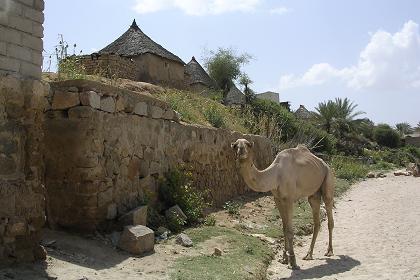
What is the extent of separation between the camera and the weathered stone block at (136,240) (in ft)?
22.9

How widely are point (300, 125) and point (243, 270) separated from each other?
22.7 meters

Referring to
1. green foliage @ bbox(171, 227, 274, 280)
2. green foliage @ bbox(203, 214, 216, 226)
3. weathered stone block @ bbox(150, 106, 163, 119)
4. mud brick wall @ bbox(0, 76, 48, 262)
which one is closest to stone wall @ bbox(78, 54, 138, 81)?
weathered stone block @ bbox(150, 106, 163, 119)

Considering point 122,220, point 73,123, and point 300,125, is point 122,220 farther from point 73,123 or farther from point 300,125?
point 300,125

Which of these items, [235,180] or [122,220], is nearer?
[122,220]

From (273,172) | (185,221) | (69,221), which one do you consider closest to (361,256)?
(273,172)

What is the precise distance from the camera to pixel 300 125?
2891 centimetres

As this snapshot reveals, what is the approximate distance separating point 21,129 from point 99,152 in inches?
71.2

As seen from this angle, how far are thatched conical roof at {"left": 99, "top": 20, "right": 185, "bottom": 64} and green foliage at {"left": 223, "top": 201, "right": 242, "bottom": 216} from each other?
976cm

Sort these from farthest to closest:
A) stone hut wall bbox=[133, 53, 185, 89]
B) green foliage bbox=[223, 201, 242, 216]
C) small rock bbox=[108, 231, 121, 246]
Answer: stone hut wall bbox=[133, 53, 185, 89], green foliage bbox=[223, 201, 242, 216], small rock bbox=[108, 231, 121, 246]

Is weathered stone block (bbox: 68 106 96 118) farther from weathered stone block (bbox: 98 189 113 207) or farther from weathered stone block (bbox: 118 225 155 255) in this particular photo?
weathered stone block (bbox: 118 225 155 255)

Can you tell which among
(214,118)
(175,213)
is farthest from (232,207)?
(214,118)

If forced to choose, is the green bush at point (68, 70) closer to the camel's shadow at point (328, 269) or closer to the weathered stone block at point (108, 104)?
the weathered stone block at point (108, 104)

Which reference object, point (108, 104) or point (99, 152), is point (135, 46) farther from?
point (99, 152)

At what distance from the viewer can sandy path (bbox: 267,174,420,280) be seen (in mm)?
7367
